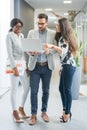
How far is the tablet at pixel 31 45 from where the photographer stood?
3.80 meters

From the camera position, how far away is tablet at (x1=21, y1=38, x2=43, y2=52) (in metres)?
3.80

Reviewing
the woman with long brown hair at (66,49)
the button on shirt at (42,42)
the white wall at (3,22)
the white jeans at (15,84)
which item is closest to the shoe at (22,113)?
the white jeans at (15,84)

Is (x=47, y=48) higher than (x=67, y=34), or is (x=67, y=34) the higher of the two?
(x=67, y=34)

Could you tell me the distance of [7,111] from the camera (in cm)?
484

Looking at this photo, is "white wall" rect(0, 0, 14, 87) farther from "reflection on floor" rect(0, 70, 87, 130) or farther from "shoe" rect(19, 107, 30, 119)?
"shoe" rect(19, 107, 30, 119)

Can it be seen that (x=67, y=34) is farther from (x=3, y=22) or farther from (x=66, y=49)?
(x=3, y=22)

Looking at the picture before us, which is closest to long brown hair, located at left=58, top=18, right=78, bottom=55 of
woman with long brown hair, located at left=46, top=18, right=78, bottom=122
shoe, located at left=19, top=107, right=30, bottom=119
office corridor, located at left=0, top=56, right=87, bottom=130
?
woman with long brown hair, located at left=46, top=18, right=78, bottom=122

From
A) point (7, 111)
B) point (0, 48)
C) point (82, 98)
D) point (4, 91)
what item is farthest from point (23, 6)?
point (7, 111)

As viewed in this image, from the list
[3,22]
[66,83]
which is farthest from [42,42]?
[3,22]

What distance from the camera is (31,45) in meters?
3.82

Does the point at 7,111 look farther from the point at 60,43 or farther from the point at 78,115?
the point at 60,43

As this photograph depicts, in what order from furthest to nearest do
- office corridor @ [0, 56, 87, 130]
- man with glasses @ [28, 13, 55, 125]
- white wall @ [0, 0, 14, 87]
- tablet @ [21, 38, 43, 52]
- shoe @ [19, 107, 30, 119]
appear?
1. white wall @ [0, 0, 14, 87]
2. shoe @ [19, 107, 30, 119]
3. man with glasses @ [28, 13, 55, 125]
4. office corridor @ [0, 56, 87, 130]
5. tablet @ [21, 38, 43, 52]

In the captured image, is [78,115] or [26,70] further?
[78,115]

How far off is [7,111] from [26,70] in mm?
982
